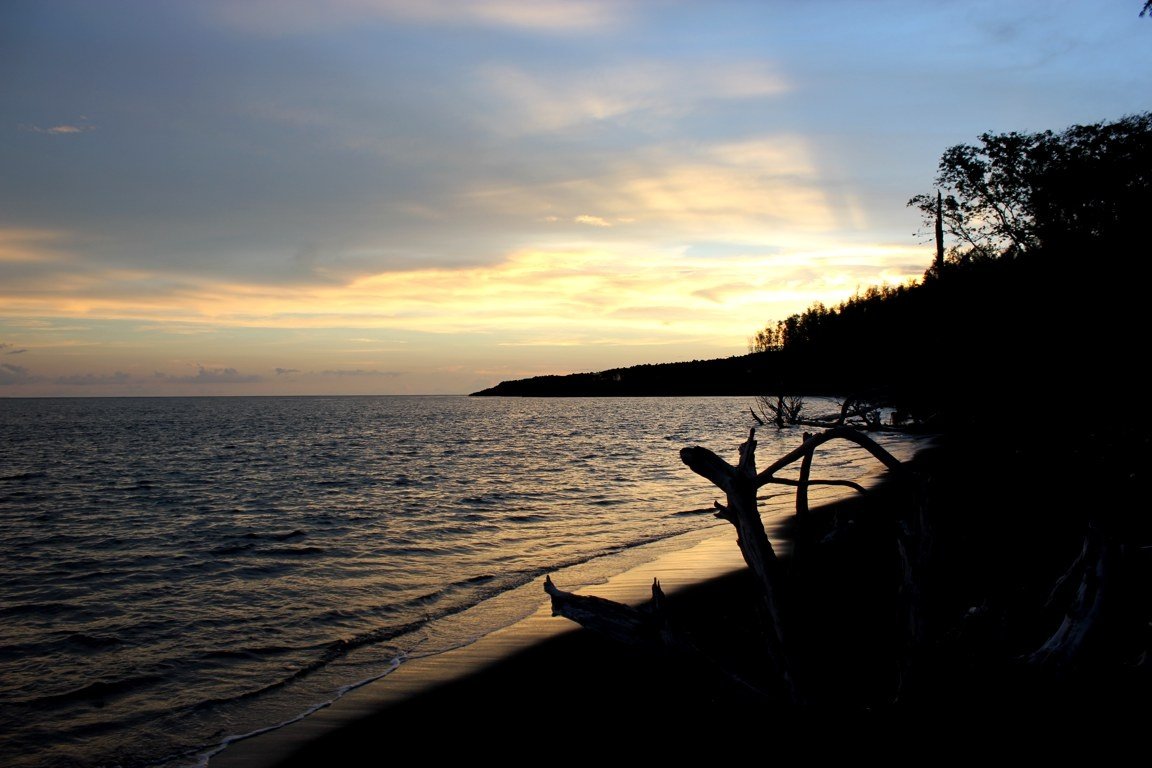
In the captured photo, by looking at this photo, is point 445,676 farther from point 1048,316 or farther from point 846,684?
point 1048,316

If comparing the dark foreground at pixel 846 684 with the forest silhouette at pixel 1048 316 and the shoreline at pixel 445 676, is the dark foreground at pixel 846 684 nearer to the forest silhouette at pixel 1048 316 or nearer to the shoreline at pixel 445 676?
the shoreline at pixel 445 676

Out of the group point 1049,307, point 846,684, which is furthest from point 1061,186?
point 846,684

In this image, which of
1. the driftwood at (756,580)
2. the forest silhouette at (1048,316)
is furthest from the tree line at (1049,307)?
the driftwood at (756,580)

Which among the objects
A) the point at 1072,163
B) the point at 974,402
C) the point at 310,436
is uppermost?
the point at 1072,163

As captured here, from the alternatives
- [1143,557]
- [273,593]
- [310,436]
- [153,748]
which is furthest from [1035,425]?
[310,436]

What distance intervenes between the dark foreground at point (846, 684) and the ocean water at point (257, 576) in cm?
191

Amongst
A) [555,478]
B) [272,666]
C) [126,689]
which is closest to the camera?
[126,689]

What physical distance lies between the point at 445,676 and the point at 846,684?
471 cm

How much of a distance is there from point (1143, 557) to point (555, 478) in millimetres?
26736

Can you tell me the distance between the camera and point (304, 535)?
1948 cm

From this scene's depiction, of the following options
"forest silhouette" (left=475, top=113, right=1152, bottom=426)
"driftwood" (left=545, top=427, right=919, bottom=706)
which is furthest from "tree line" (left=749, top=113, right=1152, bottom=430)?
"driftwood" (left=545, top=427, right=919, bottom=706)

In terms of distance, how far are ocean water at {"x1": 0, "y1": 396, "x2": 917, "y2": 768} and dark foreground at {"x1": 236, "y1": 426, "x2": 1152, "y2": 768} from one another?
191cm

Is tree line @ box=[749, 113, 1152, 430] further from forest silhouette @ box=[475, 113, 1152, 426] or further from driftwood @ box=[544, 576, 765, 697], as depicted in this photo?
driftwood @ box=[544, 576, 765, 697]

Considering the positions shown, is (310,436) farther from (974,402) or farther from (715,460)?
(715,460)
